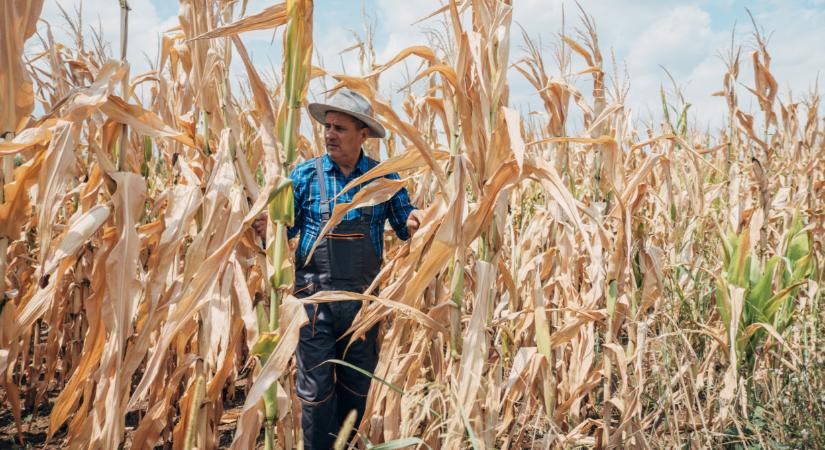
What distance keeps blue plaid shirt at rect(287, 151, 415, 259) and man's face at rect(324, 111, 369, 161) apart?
6cm

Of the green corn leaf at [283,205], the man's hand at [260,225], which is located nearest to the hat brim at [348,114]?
the man's hand at [260,225]

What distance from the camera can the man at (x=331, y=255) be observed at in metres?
2.50

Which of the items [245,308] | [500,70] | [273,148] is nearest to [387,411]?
[245,308]

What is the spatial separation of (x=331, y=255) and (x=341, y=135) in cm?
52

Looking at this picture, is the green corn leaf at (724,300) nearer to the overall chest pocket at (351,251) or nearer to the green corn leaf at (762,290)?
the green corn leaf at (762,290)

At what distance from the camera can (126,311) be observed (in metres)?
1.50

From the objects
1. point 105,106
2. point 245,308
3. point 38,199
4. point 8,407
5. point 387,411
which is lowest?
point 8,407

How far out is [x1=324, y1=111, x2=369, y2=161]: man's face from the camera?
101 inches

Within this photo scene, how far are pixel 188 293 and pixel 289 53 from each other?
2.15ft

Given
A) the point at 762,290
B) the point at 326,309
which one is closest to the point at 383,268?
the point at 326,309

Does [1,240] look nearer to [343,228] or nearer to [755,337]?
[343,228]

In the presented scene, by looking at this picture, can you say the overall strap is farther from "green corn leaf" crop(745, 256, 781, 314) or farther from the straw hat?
"green corn leaf" crop(745, 256, 781, 314)

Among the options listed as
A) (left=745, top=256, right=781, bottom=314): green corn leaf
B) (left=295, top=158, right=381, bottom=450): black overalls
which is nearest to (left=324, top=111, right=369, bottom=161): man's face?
(left=295, top=158, right=381, bottom=450): black overalls

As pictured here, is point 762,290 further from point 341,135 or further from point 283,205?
point 283,205
